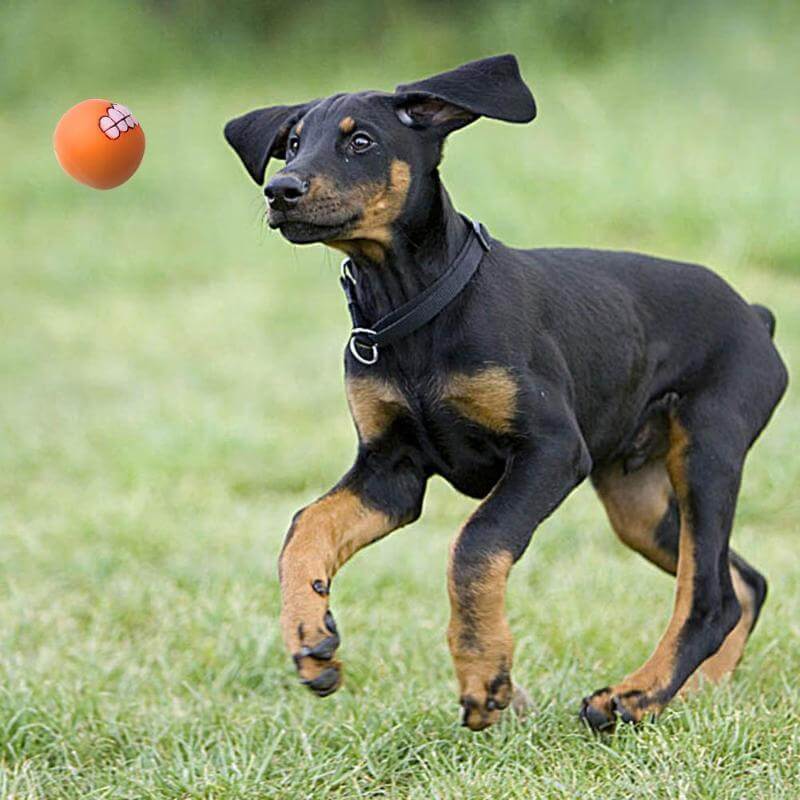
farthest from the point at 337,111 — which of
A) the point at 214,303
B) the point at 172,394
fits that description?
the point at 214,303

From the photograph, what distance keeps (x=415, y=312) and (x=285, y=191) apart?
0.48 m

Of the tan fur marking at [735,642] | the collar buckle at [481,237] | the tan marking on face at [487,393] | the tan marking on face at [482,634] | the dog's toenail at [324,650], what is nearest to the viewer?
the dog's toenail at [324,650]

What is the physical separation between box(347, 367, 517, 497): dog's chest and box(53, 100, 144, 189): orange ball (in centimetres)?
90

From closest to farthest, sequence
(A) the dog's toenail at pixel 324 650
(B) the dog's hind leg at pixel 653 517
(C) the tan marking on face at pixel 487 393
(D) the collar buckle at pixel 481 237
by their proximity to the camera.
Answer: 1. (A) the dog's toenail at pixel 324 650
2. (C) the tan marking on face at pixel 487 393
3. (D) the collar buckle at pixel 481 237
4. (B) the dog's hind leg at pixel 653 517

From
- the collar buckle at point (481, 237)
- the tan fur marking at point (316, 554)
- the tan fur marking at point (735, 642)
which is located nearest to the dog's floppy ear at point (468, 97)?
the collar buckle at point (481, 237)

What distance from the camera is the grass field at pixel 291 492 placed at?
12.8ft

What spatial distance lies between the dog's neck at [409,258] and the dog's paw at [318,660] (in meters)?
0.86

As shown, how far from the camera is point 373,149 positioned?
382cm

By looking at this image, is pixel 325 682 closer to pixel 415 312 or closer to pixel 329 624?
pixel 329 624

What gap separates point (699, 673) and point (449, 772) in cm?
108

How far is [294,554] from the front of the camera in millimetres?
3785

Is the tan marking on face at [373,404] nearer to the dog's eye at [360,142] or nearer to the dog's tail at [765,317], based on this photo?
the dog's eye at [360,142]

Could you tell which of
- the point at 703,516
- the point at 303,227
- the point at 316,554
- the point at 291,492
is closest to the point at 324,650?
the point at 316,554

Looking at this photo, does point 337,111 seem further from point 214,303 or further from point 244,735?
point 214,303
